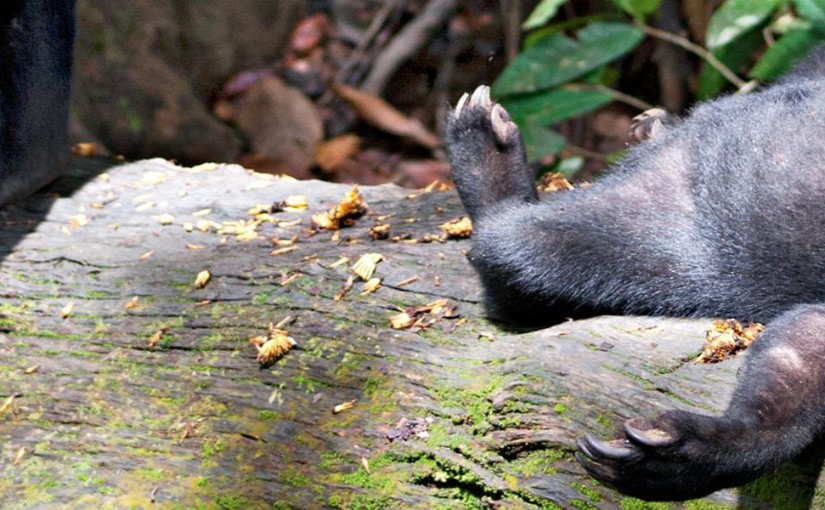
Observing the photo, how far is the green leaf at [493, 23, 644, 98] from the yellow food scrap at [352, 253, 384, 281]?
2223mm

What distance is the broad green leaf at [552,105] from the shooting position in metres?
4.70

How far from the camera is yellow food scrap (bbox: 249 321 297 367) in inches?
92.4

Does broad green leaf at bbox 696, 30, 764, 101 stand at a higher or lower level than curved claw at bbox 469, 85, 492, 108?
lower

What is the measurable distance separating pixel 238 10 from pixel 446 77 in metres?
1.38

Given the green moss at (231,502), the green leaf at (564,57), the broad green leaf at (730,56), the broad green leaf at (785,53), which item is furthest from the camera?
the broad green leaf at (730,56)

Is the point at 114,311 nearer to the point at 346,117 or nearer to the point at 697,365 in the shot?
the point at 697,365

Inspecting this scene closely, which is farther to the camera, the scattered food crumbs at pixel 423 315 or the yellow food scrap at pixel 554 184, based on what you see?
the yellow food scrap at pixel 554 184

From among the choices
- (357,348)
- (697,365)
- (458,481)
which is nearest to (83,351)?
(357,348)

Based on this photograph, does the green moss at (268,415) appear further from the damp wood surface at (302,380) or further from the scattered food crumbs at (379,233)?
the scattered food crumbs at (379,233)

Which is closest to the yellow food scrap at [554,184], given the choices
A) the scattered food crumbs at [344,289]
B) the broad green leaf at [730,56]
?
the scattered food crumbs at [344,289]

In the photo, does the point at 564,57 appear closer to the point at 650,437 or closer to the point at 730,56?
the point at 730,56

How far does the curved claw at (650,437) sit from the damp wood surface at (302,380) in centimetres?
17

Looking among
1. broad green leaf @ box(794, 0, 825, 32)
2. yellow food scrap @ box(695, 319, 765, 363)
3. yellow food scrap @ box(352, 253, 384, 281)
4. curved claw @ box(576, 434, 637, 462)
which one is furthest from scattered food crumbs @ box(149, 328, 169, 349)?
broad green leaf @ box(794, 0, 825, 32)

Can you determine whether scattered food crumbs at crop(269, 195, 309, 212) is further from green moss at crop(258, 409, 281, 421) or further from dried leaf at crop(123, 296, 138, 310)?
green moss at crop(258, 409, 281, 421)
